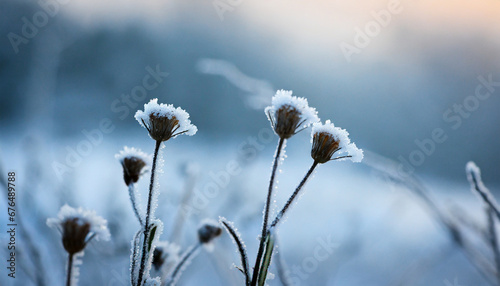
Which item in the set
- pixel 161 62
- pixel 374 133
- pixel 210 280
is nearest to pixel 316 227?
pixel 210 280

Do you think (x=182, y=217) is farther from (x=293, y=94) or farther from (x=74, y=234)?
(x=293, y=94)

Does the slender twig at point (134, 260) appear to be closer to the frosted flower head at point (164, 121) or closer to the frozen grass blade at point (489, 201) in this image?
the frosted flower head at point (164, 121)

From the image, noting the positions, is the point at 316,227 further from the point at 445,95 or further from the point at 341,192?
the point at 445,95

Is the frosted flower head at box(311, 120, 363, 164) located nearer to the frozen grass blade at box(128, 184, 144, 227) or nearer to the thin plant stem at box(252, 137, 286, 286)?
the thin plant stem at box(252, 137, 286, 286)

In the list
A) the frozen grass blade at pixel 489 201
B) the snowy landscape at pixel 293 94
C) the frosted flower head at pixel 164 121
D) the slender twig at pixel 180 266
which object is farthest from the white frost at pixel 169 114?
the snowy landscape at pixel 293 94

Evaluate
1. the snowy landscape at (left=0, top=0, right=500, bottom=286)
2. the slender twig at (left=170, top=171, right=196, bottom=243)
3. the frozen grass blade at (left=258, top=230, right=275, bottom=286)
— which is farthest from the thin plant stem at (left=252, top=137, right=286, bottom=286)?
the snowy landscape at (left=0, top=0, right=500, bottom=286)
